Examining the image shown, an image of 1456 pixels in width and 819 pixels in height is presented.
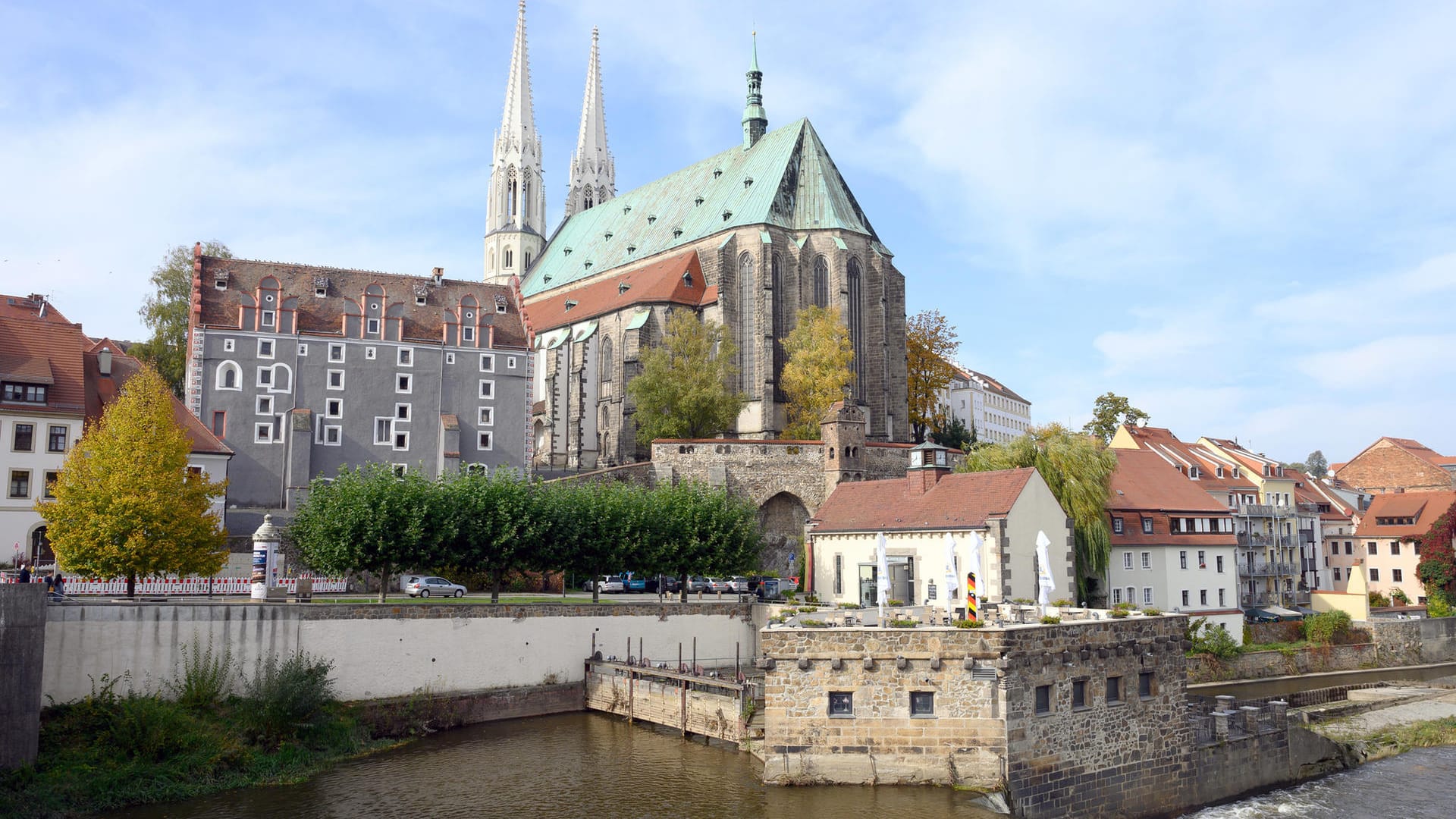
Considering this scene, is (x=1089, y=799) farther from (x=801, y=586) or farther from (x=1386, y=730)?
(x=801, y=586)

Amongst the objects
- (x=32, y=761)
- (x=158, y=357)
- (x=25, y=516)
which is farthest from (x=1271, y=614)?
(x=158, y=357)

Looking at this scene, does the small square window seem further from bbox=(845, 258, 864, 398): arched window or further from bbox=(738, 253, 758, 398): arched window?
bbox=(845, 258, 864, 398): arched window

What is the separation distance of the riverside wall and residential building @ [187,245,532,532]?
16.3 metres

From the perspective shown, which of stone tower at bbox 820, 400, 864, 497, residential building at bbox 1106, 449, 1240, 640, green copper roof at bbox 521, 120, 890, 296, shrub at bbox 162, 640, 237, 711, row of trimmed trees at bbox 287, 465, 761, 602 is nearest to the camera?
shrub at bbox 162, 640, 237, 711

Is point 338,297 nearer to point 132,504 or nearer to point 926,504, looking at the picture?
point 132,504

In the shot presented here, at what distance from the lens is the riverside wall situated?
2930 centimetres

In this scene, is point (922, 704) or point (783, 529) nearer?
A: point (922, 704)

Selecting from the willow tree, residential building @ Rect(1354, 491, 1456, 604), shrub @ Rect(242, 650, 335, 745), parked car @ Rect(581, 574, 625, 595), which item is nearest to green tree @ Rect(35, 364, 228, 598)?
shrub @ Rect(242, 650, 335, 745)

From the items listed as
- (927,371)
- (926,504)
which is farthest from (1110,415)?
(926,504)

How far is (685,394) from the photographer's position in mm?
64750

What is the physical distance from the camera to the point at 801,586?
5238cm

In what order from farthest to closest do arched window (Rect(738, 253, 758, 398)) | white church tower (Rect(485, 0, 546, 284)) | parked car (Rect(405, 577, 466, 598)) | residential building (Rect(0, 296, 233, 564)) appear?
1. white church tower (Rect(485, 0, 546, 284))
2. arched window (Rect(738, 253, 758, 398))
3. parked car (Rect(405, 577, 466, 598))
4. residential building (Rect(0, 296, 233, 564))

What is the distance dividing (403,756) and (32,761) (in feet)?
29.6

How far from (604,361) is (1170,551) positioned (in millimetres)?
46243
